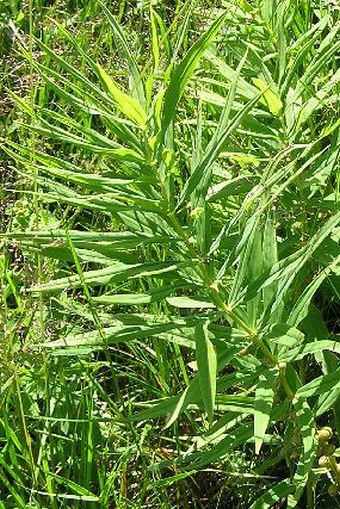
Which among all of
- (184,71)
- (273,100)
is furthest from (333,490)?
(184,71)

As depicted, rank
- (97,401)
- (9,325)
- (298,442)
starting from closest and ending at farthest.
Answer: (298,442) < (9,325) < (97,401)

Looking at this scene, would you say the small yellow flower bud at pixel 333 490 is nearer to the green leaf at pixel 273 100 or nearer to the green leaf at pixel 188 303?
the green leaf at pixel 188 303

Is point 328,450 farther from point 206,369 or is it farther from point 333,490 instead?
point 206,369

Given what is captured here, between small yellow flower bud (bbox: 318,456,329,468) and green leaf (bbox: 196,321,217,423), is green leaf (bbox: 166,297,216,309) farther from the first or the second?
small yellow flower bud (bbox: 318,456,329,468)

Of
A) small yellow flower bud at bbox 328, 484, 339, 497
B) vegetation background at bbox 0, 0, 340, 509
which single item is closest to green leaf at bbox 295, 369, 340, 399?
vegetation background at bbox 0, 0, 340, 509

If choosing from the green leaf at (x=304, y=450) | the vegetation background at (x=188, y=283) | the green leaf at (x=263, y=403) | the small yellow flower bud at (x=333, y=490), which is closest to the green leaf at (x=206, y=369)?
the vegetation background at (x=188, y=283)

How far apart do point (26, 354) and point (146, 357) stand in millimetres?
385

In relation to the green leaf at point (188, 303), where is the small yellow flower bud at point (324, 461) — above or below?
below

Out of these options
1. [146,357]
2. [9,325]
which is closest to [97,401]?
[146,357]

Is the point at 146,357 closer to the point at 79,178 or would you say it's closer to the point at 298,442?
the point at 298,442

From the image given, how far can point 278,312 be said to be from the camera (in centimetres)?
189

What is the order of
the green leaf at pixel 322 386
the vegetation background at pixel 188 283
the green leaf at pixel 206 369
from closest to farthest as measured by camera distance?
the green leaf at pixel 206 369, the vegetation background at pixel 188 283, the green leaf at pixel 322 386


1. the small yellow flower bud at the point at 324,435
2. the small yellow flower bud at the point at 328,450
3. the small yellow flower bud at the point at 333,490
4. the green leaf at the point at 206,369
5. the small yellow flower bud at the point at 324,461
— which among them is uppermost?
the green leaf at the point at 206,369

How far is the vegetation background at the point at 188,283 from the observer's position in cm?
176
